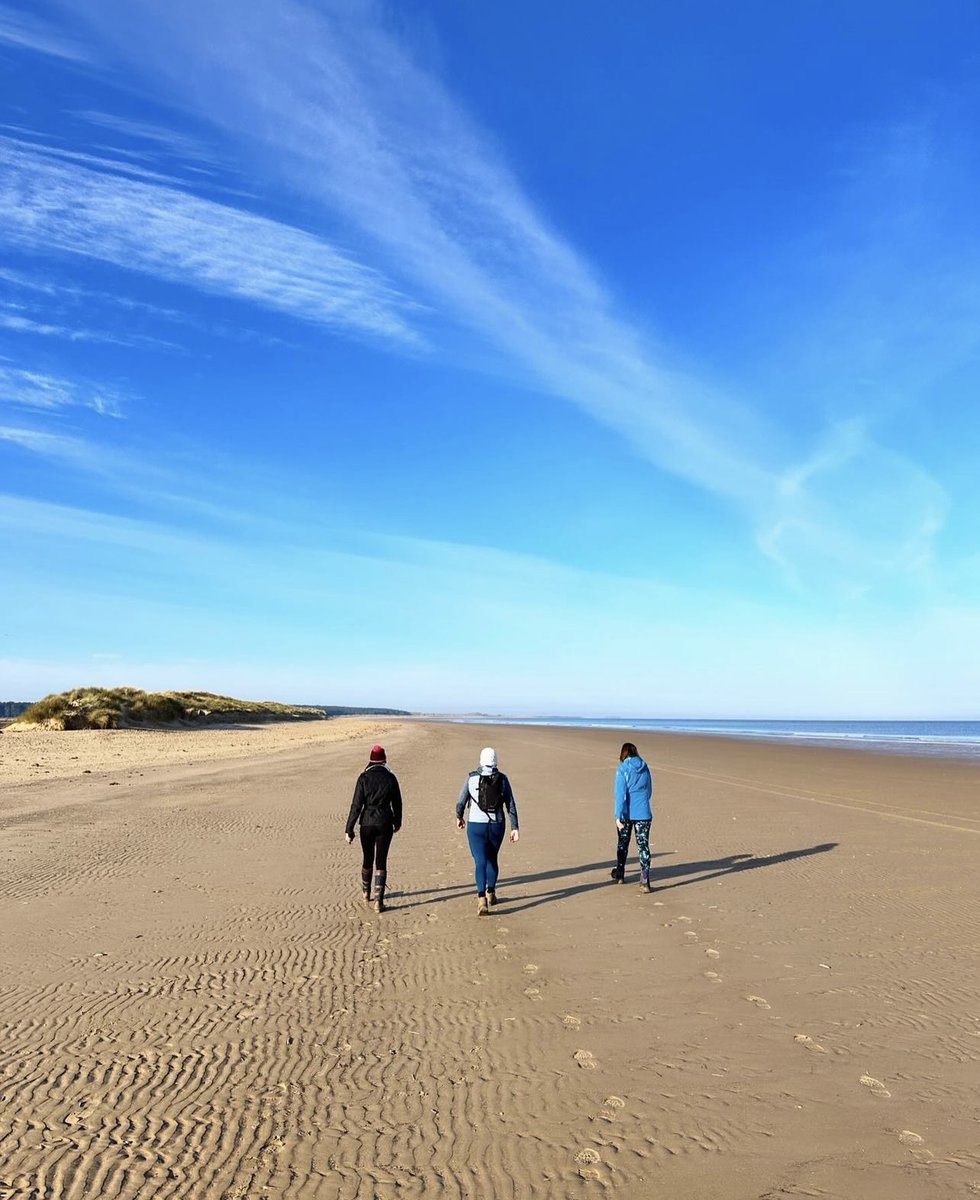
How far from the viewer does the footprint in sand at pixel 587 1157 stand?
428 centimetres

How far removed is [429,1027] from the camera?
6.15m

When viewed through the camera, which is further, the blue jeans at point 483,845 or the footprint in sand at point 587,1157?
the blue jeans at point 483,845

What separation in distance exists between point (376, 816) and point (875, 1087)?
20.3 feet

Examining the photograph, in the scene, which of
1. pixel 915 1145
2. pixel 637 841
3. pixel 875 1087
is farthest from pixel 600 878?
pixel 915 1145

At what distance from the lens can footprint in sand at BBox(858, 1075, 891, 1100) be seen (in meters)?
5.07

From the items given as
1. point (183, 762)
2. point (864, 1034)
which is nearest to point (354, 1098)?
point (864, 1034)

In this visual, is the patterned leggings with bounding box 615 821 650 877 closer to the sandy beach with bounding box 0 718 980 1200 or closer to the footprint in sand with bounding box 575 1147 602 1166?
the sandy beach with bounding box 0 718 980 1200

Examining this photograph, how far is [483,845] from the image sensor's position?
9883 mm

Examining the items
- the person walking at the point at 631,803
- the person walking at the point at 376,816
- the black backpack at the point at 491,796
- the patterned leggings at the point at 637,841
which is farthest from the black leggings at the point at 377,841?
the patterned leggings at the point at 637,841

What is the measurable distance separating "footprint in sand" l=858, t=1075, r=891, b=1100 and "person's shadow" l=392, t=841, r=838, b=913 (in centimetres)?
520

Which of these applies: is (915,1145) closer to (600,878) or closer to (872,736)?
(600,878)

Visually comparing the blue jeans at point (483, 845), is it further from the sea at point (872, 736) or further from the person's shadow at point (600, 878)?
the sea at point (872, 736)

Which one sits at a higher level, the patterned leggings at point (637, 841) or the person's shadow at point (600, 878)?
the patterned leggings at point (637, 841)

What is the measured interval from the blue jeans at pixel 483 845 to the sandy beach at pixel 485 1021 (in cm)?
43
